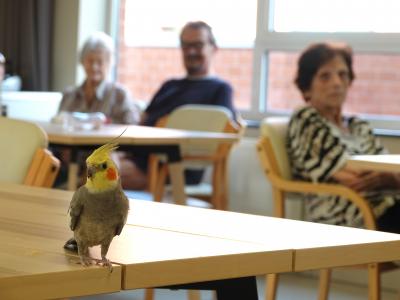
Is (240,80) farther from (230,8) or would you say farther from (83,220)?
(83,220)

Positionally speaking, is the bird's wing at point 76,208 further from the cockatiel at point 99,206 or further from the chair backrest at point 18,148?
the chair backrest at point 18,148

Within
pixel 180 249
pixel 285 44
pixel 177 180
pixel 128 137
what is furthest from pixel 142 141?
pixel 180 249

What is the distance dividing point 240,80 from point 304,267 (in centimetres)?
404

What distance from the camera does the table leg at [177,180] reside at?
3.79 metres

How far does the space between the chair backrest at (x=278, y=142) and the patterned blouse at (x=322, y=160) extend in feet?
0.12

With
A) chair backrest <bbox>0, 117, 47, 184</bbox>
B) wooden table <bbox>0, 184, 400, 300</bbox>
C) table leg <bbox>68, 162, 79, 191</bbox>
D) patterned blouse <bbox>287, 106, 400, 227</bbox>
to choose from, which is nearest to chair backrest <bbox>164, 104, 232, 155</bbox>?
table leg <bbox>68, 162, 79, 191</bbox>

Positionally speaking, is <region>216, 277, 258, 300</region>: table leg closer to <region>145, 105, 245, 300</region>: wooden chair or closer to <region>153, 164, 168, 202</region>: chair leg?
<region>153, 164, 168, 202</region>: chair leg

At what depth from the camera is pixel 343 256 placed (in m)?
1.32

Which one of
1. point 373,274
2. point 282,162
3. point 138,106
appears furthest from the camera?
point 138,106

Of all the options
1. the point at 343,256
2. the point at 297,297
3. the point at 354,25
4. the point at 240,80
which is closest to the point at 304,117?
the point at 297,297

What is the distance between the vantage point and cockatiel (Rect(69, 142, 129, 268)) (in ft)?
3.56

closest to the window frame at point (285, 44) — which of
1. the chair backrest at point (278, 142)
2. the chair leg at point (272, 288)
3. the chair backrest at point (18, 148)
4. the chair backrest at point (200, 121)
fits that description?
the chair backrest at point (200, 121)

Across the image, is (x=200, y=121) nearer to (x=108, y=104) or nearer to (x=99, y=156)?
(x=108, y=104)

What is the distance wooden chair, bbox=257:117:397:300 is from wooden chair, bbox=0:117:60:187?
120cm
